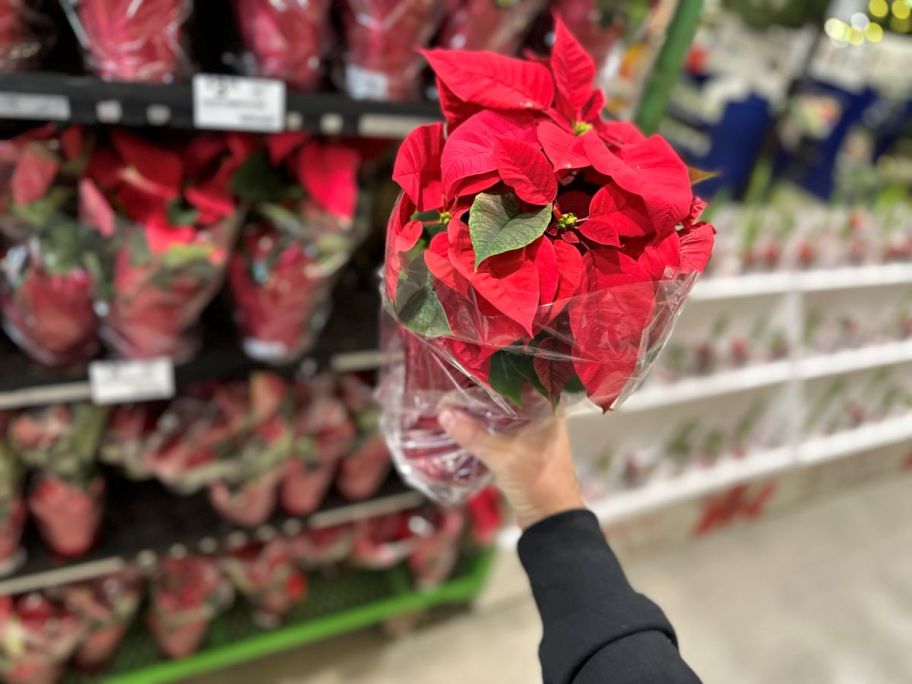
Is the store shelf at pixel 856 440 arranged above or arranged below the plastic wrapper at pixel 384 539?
below

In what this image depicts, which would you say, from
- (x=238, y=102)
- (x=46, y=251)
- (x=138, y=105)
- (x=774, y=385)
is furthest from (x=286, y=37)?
(x=774, y=385)

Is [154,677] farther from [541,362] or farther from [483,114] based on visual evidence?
[483,114]

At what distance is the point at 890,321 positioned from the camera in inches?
100

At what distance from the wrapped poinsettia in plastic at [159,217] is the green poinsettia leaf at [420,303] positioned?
0.49 m

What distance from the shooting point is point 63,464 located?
3.83 ft

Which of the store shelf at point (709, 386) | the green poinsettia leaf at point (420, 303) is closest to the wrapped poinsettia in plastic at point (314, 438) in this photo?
the green poinsettia leaf at point (420, 303)

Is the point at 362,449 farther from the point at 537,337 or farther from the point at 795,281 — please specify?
the point at 795,281

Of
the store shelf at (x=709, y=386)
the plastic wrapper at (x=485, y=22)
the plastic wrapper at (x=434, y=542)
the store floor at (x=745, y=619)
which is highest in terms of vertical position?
the plastic wrapper at (x=485, y=22)

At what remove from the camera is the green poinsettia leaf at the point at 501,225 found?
1.65ft

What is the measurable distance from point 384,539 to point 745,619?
1252 mm

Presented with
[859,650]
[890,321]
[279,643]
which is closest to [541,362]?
[279,643]

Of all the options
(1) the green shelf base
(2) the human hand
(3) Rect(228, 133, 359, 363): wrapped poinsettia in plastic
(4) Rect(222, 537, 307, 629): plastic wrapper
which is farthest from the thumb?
(1) the green shelf base

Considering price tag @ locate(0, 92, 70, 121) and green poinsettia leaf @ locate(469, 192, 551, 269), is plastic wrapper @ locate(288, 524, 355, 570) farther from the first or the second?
green poinsettia leaf @ locate(469, 192, 551, 269)

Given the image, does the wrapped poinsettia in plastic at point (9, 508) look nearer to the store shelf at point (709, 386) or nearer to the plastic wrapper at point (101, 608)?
the plastic wrapper at point (101, 608)
